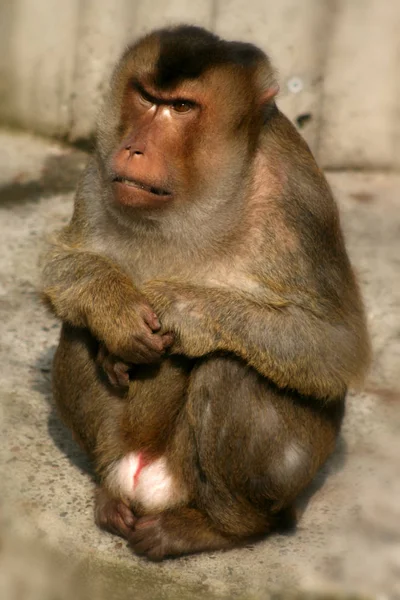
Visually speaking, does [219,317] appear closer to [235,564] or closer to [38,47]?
[235,564]

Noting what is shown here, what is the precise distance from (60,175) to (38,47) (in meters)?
1.12

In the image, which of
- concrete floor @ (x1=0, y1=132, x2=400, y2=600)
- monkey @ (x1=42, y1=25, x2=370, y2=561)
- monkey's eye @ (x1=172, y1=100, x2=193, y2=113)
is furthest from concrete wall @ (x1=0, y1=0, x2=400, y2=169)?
monkey's eye @ (x1=172, y1=100, x2=193, y2=113)

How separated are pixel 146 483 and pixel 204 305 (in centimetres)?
93

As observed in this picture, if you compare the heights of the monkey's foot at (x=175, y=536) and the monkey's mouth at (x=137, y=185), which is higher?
the monkey's mouth at (x=137, y=185)

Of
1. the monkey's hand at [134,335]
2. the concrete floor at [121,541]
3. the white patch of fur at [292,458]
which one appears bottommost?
the concrete floor at [121,541]

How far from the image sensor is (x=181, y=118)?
4.97 meters

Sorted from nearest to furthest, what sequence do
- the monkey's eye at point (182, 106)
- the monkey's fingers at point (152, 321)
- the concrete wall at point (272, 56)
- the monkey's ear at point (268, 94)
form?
the monkey's eye at point (182, 106) < the monkey's fingers at point (152, 321) < the monkey's ear at point (268, 94) < the concrete wall at point (272, 56)

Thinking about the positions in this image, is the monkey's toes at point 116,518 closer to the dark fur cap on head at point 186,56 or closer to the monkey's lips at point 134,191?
the monkey's lips at point 134,191

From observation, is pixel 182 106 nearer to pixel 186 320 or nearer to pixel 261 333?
pixel 186 320

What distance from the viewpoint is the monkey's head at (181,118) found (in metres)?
4.89

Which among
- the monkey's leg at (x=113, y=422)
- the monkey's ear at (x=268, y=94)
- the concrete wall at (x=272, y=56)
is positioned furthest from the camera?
the concrete wall at (x=272, y=56)

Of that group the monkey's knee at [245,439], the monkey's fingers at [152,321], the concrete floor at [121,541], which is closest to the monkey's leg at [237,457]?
the monkey's knee at [245,439]

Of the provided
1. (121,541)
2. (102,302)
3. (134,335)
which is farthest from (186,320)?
(121,541)

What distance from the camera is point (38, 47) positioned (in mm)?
9172
